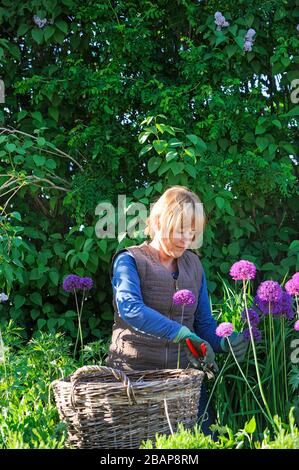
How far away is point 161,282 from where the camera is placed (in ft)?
9.96

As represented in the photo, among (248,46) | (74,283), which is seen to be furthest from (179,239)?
(248,46)

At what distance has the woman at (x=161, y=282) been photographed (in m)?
2.96

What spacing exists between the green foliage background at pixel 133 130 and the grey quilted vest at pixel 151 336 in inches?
33.9

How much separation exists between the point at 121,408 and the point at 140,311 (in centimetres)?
38

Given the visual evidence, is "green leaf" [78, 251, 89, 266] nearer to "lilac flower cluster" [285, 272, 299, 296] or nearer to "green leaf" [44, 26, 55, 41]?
"green leaf" [44, 26, 55, 41]

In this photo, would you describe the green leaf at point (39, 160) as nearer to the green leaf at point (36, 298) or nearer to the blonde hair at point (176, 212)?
the green leaf at point (36, 298)

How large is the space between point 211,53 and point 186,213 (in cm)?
139

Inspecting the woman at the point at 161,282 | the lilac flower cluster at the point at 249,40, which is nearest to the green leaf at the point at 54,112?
the lilac flower cluster at the point at 249,40

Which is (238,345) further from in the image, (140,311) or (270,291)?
(140,311)

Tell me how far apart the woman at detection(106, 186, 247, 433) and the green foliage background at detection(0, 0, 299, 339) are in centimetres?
80

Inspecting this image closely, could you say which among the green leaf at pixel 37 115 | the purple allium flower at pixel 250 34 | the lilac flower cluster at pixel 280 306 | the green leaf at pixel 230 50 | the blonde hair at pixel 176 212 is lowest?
the lilac flower cluster at pixel 280 306
